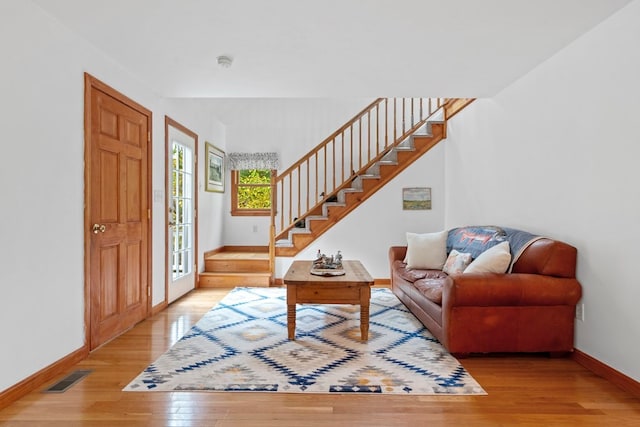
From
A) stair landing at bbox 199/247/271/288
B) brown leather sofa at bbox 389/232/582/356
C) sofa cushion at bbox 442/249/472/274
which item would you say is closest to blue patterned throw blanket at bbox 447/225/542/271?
sofa cushion at bbox 442/249/472/274

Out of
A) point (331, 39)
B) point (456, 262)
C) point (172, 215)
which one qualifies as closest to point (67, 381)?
point (172, 215)

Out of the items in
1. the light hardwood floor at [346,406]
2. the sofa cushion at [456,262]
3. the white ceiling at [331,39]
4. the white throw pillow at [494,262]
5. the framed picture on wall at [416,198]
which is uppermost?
the white ceiling at [331,39]

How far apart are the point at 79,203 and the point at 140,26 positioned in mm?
1323

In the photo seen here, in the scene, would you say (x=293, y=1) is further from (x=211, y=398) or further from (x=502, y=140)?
(x=502, y=140)

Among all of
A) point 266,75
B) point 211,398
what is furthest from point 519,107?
point 211,398

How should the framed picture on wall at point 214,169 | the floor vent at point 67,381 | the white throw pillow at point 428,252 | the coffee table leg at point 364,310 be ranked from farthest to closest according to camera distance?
the framed picture on wall at point 214,169
the white throw pillow at point 428,252
the coffee table leg at point 364,310
the floor vent at point 67,381

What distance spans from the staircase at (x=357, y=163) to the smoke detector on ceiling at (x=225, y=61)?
235 cm

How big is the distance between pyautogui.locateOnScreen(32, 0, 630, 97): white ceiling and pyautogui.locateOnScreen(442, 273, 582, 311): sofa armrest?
1.75 meters

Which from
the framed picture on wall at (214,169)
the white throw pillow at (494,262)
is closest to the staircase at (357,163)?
the framed picture on wall at (214,169)

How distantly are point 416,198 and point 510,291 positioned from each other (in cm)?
311

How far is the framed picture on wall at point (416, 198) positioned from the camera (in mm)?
5902

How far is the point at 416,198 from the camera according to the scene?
591cm

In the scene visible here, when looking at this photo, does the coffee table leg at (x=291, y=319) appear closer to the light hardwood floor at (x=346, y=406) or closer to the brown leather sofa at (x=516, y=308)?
the light hardwood floor at (x=346, y=406)

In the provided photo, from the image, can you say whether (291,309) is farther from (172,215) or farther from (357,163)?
(357,163)
